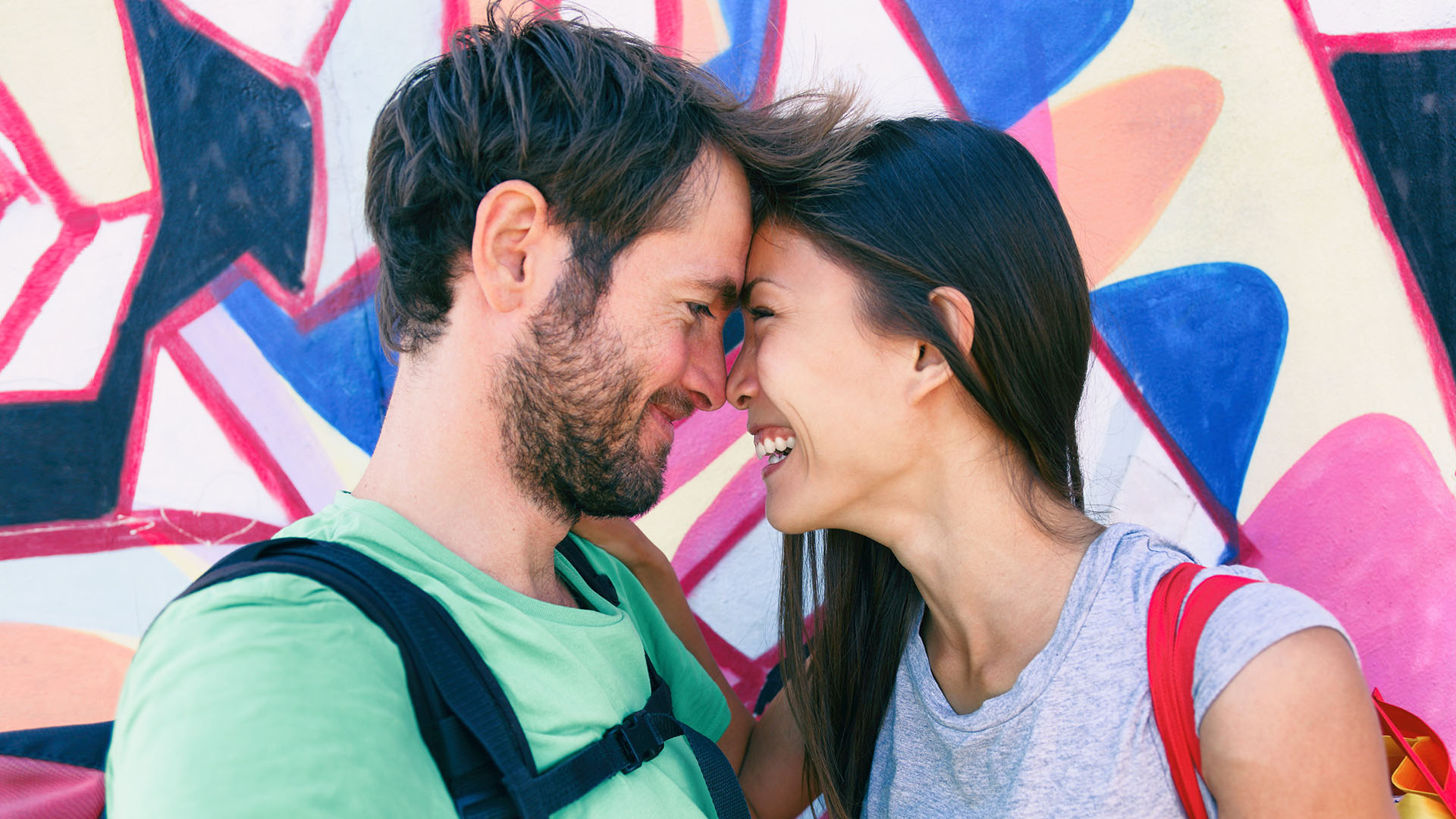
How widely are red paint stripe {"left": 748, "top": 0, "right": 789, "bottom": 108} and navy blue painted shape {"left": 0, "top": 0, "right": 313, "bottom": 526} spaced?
1.32 m

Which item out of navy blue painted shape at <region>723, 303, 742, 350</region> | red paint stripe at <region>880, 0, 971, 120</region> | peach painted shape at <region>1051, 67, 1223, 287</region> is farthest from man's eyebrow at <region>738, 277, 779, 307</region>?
peach painted shape at <region>1051, 67, 1223, 287</region>

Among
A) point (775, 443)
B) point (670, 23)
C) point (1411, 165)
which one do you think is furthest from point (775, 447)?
point (1411, 165)

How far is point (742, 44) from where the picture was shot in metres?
2.54

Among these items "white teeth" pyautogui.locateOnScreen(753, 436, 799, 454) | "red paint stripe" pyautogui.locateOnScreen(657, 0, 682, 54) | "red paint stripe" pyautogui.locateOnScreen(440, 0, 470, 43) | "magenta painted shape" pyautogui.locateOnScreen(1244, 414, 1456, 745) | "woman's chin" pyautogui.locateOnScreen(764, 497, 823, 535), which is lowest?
"magenta painted shape" pyautogui.locateOnScreen(1244, 414, 1456, 745)

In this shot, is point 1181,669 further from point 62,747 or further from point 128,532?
point 128,532

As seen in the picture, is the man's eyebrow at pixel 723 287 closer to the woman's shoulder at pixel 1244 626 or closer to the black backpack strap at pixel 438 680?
the black backpack strap at pixel 438 680

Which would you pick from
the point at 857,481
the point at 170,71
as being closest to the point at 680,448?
the point at 857,481

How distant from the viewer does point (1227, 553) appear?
2562 mm

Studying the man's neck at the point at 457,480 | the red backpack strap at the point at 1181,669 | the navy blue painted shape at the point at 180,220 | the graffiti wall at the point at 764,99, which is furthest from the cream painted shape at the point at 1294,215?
the navy blue painted shape at the point at 180,220

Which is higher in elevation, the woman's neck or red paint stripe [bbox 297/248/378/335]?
red paint stripe [bbox 297/248/378/335]

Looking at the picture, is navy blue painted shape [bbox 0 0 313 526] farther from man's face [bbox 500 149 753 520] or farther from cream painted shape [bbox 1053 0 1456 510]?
cream painted shape [bbox 1053 0 1456 510]

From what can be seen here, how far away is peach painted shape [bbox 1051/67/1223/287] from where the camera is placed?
2480mm

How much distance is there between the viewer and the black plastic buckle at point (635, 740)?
1479 millimetres

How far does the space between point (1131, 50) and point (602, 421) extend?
1940mm
